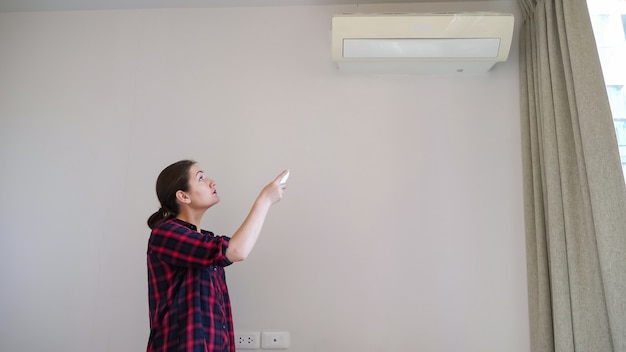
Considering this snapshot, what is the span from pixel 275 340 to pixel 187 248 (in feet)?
2.28

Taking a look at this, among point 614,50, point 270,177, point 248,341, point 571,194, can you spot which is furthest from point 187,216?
point 614,50

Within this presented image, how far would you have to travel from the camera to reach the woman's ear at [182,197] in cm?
141

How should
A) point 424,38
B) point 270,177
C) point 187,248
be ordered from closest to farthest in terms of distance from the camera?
point 187,248 < point 424,38 < point 270,177

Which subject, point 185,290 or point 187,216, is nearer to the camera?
point 185,290

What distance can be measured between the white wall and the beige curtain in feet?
0.49

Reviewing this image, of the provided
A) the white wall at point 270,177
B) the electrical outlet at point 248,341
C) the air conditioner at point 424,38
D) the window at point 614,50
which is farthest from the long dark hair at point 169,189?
the window at point 614,50

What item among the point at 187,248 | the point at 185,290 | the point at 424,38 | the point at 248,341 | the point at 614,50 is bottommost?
the point at 248,341

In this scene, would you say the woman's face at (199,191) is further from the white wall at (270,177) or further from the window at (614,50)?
the window at (614,50)

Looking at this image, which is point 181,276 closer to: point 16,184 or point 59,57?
point 16,184

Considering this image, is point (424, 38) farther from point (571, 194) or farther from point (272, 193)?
point (272, 193)

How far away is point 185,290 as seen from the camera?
1.28 metres

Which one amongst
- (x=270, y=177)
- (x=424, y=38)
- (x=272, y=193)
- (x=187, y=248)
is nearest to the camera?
(x=187, y=248)

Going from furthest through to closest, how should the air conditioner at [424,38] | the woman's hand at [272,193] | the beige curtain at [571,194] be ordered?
the air conditioner at [424,38], the woman's hand at [272,193], the beige curtain at [571,194]

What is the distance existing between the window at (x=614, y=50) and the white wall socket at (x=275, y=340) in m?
1.31
